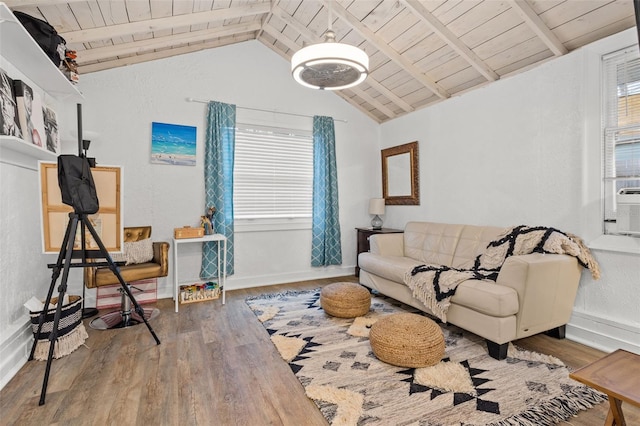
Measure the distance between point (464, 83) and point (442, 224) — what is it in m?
1.62

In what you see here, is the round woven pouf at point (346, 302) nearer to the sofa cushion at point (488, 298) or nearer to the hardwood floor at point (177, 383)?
the hardwood floor at point (177, 383)

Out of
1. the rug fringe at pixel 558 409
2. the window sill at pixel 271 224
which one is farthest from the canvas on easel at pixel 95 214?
the rug fringe at pixel 558 409

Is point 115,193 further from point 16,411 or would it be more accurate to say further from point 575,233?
point 575,233

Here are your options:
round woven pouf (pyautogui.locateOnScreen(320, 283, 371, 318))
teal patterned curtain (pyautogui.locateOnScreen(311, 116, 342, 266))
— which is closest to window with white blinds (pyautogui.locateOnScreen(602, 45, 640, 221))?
round woven pouf (pyautogui.locateOnScreen(320, 283, 371, 318))

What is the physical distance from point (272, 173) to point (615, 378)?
3.80m

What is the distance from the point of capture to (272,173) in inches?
171

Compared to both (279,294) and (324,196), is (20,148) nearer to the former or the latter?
(279,294)

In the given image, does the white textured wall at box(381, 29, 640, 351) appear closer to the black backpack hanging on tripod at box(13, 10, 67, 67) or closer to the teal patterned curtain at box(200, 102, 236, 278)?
the teal patterned curtain at box(200, 102, 236, 278)

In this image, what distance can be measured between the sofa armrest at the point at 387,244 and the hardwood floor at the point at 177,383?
1.61 m

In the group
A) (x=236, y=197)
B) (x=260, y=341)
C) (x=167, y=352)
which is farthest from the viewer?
(x=236, y=197)

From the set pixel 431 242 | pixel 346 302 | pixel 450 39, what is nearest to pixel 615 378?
pixel 346 302

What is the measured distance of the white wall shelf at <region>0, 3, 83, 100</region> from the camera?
1.76 metres

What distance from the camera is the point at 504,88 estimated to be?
3.18 metres

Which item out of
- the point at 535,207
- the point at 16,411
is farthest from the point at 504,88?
the point at 16,411
